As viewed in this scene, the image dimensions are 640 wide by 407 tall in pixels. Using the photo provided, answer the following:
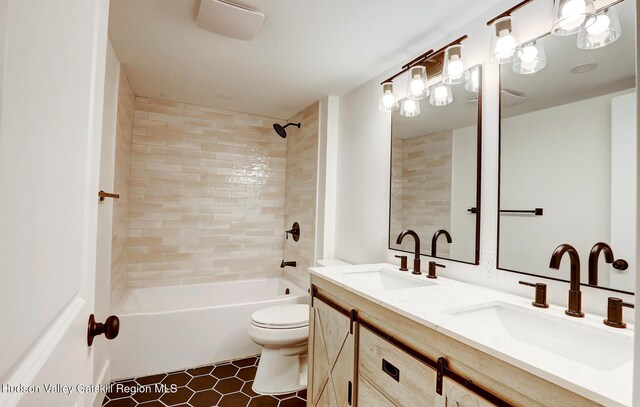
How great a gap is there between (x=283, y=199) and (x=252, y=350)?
171 centimetres

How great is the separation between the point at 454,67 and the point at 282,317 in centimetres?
202

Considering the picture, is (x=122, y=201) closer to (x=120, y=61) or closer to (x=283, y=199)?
(x=120, y=61)

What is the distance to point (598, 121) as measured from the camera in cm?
115

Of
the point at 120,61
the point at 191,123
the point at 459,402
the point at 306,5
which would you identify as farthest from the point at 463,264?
the point at 191,123

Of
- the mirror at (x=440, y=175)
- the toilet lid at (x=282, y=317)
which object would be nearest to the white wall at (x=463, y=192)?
the mirror at (x=440, y=175)

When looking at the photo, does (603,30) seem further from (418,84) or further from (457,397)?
(457,397)

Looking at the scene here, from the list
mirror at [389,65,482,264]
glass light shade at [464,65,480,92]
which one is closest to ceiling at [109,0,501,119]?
glass light shade at [464,65,480,92]

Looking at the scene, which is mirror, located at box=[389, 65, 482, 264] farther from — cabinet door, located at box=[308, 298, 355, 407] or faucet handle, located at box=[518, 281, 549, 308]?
cabinet door, located at box=[308, 298, 355, 407]

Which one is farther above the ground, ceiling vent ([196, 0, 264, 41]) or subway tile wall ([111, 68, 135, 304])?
ceiling vent ([196, 0, 264, 41])

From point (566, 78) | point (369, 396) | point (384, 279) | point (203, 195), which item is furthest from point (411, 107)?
point (203, 195)

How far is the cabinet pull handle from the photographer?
115cm

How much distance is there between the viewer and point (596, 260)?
106cm

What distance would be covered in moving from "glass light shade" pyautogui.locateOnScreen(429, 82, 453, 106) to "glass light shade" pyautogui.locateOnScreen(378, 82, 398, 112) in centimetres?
27

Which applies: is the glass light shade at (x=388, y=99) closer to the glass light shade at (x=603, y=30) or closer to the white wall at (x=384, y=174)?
the white wall at (x=384, y=174)
